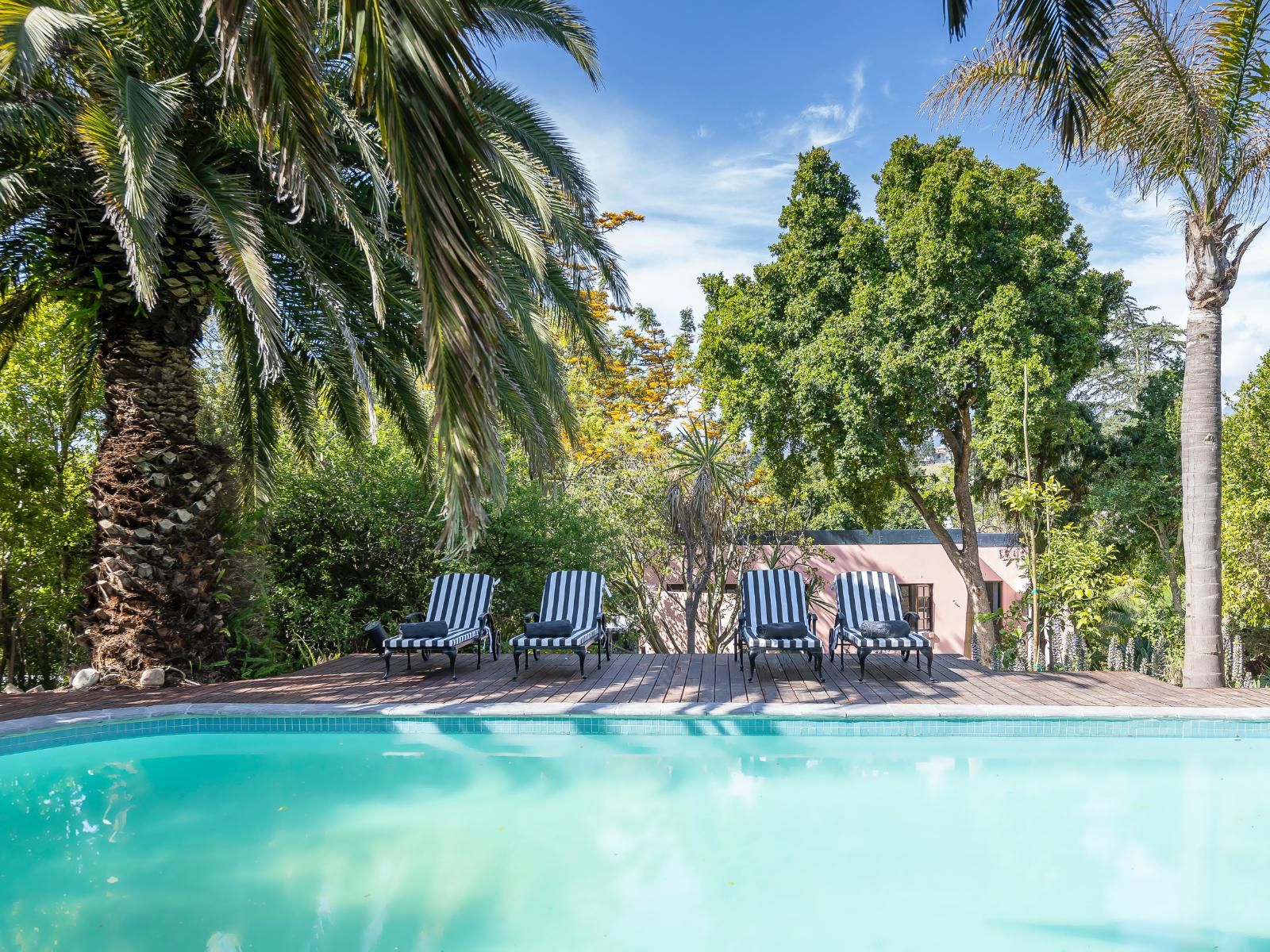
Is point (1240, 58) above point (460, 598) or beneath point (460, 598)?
above

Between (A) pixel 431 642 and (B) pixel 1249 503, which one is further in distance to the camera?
(B) pixel 1249 503

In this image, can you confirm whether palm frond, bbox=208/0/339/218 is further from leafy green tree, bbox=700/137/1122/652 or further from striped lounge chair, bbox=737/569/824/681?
leafy green tree, bbox=700/137/1122/652

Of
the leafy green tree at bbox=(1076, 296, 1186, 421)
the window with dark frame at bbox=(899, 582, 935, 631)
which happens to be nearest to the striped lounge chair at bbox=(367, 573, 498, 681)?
the window with dark frame at bbox=(899, 582, 935, 631)

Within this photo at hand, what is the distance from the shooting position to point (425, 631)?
7.88 m

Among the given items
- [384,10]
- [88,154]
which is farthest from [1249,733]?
[88,154]

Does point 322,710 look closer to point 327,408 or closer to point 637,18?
point 327,408

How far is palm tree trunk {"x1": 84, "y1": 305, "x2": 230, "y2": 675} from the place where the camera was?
7414 millimetres

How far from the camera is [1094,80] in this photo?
3373 mm

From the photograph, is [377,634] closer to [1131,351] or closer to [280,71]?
[280,71]

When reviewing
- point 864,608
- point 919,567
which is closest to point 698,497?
point 864,608

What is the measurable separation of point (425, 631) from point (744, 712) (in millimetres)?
3152

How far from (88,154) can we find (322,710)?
14.6 feet

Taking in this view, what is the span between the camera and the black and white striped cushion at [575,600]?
8.84 metres

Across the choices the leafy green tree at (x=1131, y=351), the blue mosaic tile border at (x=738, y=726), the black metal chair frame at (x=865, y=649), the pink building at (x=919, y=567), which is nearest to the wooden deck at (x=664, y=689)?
the black metal chair frame at (x=865, y=649)
